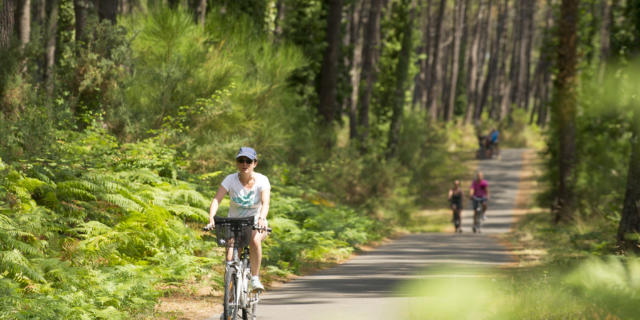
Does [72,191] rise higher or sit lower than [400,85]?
lower

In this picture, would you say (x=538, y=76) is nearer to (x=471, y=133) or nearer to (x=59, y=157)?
(x=471, y=133)

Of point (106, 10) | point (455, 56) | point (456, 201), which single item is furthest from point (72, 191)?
point (455, 56)

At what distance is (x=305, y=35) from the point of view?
105 ft

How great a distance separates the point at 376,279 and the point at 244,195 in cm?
492

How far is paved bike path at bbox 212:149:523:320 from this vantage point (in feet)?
32.3

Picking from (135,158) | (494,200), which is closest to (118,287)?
(135,158)

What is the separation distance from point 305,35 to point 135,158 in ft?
60.8

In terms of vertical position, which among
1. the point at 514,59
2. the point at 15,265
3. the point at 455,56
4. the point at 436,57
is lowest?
the point at 15,265

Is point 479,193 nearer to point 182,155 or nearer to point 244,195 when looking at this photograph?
point 182,155

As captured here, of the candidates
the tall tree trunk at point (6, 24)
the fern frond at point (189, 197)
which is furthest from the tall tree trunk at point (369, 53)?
the fern frond at point (189, 197)

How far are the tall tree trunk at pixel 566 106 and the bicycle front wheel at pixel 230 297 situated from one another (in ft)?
67.9

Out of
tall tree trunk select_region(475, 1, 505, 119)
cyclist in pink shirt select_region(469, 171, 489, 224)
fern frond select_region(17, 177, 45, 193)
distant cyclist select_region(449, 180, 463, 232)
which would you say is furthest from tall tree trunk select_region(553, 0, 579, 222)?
tall tree trunk select_region(475, 1, 505, 119)

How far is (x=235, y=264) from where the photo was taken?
8562mm

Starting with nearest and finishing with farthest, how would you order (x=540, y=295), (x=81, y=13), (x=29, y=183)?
(x=540, y=295) → (x=29, y=183) → (x=81, y=13)
